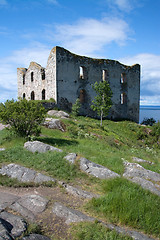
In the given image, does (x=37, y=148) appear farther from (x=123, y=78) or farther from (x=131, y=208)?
(x=123, y=78)

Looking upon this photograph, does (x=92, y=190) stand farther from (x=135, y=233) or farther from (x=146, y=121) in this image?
(x=146, y=121)

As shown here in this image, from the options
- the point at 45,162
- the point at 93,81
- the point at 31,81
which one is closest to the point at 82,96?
the point at 93,81

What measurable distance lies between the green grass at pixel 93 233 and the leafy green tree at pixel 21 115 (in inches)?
282

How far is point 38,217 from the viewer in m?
4.64

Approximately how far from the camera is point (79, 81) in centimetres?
2694

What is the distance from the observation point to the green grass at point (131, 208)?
4.74 m

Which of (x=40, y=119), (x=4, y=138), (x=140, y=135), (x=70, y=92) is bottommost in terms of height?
(x=140, y=135)

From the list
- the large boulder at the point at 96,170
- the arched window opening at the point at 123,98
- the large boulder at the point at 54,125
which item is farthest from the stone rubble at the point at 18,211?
the arched window opening at the point at 123,98

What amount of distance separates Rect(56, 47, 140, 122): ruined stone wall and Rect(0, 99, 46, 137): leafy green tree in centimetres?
1357

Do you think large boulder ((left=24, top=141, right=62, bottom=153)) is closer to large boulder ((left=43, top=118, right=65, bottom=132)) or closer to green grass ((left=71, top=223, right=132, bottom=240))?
green grass ((left=71, top=223, right=132, bottom=240))

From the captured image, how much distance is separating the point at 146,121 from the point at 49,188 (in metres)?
30.3

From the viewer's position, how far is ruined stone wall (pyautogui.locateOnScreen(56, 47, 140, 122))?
2497cm

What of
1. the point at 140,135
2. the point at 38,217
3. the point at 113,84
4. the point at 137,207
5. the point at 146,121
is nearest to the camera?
the point at 38,217

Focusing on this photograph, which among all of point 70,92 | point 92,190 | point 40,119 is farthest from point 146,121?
point 92,190
